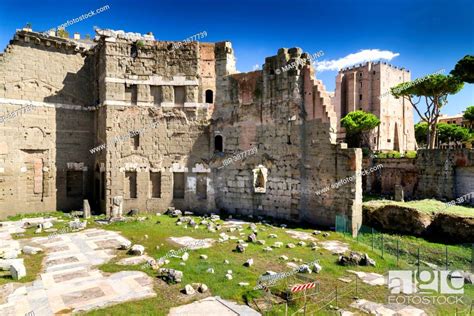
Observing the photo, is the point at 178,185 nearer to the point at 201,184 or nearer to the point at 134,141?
the point at 201,184

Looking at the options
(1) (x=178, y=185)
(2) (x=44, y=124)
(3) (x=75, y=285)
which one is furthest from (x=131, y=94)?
(3) (x=75, y=285)

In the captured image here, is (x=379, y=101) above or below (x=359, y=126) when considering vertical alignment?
above

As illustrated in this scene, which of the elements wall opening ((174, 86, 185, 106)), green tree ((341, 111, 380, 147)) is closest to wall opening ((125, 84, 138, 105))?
wall opening ((174, 86, 185, 106))

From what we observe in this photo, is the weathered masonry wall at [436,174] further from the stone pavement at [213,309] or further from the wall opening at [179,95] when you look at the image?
the stone pavement at [213,309]

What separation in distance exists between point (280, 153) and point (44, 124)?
1398 cm

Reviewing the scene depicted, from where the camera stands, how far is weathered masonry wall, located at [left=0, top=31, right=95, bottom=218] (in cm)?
1836

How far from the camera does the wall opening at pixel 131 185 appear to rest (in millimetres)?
19203

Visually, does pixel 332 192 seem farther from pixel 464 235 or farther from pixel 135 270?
pixel 135 270

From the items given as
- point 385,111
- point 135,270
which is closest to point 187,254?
point 135,270

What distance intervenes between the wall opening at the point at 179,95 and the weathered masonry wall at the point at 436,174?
2368 cm

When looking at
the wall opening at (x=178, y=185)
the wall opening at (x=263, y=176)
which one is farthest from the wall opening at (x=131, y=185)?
the wall opening at (x=263, y=176)

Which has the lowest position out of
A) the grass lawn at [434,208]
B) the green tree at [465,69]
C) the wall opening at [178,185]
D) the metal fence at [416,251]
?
the metal fence at [416,251]

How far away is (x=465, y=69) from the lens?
1268 inches

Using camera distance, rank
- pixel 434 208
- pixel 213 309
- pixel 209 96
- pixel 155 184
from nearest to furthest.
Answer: pixel 213 309 < pixel 434 208 < pixel 155 184 < pixel 209 96
